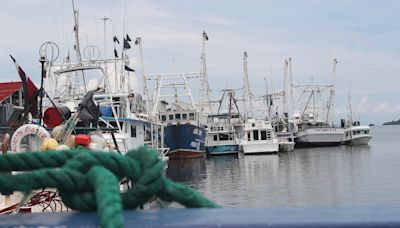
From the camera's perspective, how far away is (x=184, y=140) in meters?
Result: 53.1

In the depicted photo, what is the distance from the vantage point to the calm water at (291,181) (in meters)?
26.3

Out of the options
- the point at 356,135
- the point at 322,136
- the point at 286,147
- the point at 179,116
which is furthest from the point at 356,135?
the point at 179,116

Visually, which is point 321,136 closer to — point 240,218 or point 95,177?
point 240,218

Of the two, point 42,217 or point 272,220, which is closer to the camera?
point 272,220

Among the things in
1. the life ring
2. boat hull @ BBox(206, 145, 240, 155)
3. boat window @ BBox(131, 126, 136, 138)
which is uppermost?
boat window @ BBox(131, 126, 136, 138)

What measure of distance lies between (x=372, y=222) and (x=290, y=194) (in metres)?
27.1

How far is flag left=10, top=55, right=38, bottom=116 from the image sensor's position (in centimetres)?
1477

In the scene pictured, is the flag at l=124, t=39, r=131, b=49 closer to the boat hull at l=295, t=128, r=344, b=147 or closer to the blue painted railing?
the blue painted railing

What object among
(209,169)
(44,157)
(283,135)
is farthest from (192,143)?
(44,157)

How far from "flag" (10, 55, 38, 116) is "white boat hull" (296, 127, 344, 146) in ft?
204

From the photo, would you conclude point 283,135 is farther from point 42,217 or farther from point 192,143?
point 42,217

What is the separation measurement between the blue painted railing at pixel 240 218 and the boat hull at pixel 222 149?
6112cm

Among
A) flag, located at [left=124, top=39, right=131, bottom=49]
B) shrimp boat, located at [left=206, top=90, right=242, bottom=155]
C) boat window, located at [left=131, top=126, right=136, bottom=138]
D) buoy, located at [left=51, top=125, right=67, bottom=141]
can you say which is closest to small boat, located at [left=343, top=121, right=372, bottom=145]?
shrimp boat, located at [left=206, top=90, right=242, bottom=155]

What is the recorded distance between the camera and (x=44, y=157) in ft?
7.66
